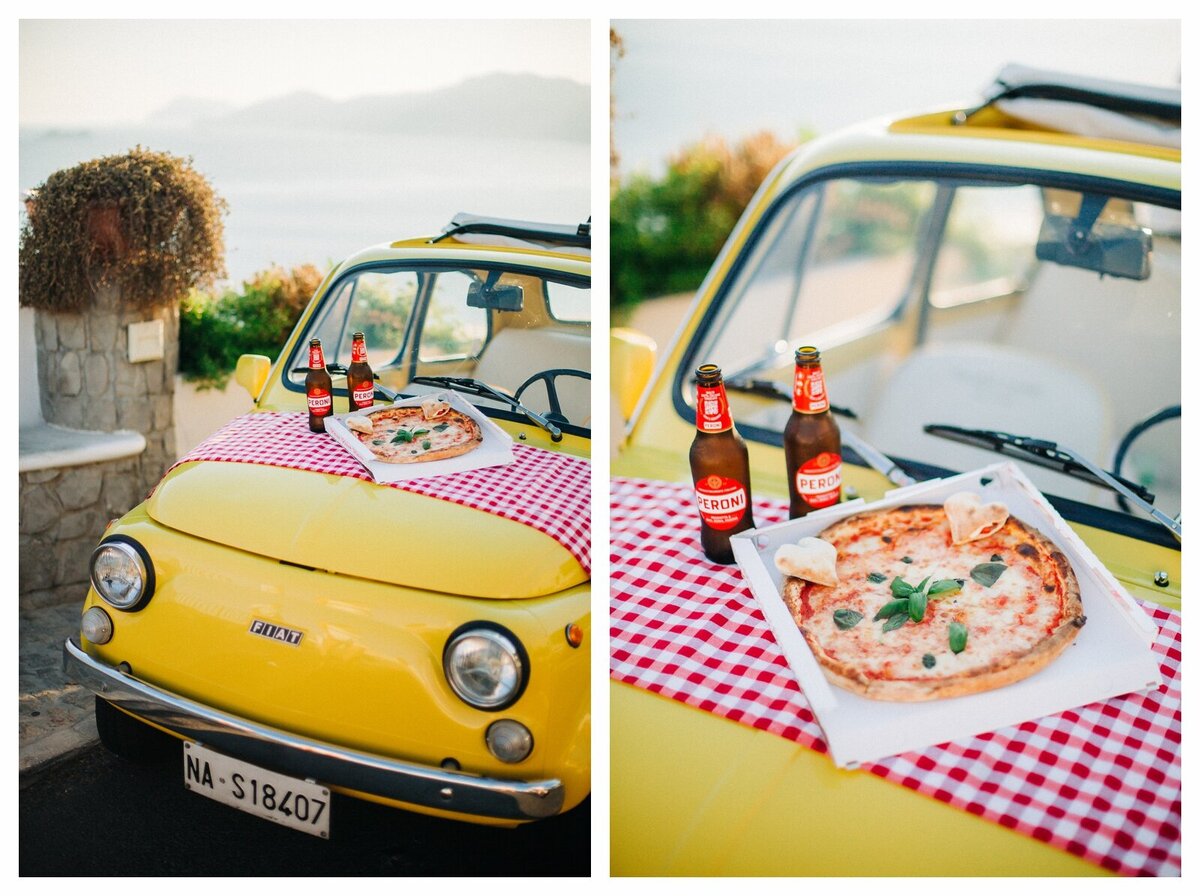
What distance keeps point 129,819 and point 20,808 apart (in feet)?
0.95

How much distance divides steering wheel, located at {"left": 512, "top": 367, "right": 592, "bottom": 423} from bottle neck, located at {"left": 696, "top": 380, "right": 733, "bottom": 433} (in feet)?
1.03

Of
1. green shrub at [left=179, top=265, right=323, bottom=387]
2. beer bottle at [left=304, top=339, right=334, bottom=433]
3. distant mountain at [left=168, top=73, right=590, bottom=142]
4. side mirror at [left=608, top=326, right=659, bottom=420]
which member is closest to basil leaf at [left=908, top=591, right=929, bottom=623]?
side mirror at [left=608, top=326, right=659, bottom=420]

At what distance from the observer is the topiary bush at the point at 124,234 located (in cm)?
222

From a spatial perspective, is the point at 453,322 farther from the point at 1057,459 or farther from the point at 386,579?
the point at 1057,459

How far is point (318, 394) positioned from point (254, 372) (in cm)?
15

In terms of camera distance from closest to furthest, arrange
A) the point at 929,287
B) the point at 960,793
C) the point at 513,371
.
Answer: the point at 960,793
the point at 513,371
the point at 929,287

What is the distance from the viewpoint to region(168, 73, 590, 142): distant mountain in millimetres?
2172

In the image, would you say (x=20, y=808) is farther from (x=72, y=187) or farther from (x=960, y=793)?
(x=960, y=793)

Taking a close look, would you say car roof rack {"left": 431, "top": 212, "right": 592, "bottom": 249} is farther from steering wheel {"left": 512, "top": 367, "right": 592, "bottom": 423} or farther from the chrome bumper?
the chrome bumper

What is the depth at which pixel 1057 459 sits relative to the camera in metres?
2.04

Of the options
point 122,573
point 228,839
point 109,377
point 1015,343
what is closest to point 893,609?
point 228,839

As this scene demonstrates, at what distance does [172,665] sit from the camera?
204 centimetres
